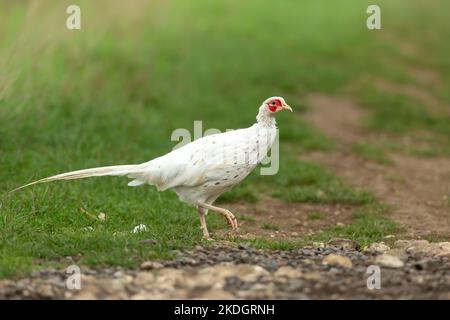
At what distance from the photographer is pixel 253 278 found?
5551 mm

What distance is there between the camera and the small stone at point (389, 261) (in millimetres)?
5838

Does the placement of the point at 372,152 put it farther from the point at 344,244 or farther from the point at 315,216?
the point at 344,244

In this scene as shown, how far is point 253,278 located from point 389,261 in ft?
3.41

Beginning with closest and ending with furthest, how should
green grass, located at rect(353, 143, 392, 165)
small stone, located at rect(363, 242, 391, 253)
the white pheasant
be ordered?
small stone, located at rect(363, 242, 391, 253) → the white pheasant → green grass, located at rect(353, 143, 392, 165)

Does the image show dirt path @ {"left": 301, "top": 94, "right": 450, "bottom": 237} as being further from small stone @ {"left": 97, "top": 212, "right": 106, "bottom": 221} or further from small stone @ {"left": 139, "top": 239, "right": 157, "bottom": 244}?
small stone @ {"left": 97, "top": 212, "right": 106, "bottom": 221}

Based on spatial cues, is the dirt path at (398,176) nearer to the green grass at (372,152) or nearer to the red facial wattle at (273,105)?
the green grass at (372,152)

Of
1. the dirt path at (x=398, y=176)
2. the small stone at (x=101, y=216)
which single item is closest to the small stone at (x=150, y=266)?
the small stone at (x=101, y=216)

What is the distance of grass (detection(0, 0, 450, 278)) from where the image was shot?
6.95m

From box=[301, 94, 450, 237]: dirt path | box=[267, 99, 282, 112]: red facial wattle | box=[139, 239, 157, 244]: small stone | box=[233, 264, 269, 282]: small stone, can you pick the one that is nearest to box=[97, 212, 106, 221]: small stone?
box=[139, 239, 157, 244]: small stone

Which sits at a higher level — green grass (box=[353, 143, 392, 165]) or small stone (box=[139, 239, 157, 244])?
small stone (box=[139, 239, 157, 244])

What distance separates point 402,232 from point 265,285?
2756mm

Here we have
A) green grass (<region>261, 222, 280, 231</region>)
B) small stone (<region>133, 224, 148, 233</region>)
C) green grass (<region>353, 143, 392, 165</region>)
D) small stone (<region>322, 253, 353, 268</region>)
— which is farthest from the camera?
green grass (<region>353, 143, 392, 165</region>)
